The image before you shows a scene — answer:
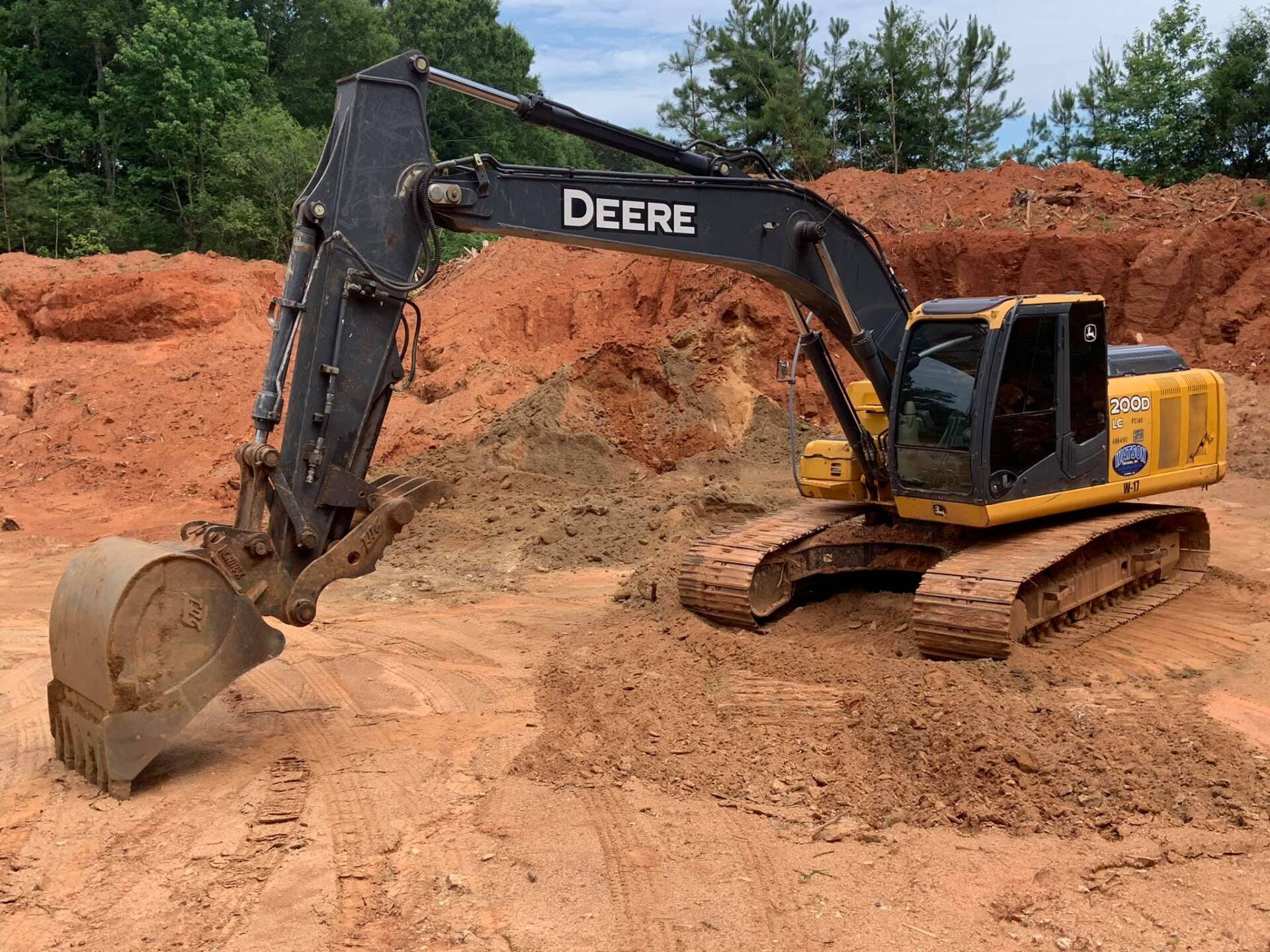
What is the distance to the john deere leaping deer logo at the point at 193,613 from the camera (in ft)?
17.5

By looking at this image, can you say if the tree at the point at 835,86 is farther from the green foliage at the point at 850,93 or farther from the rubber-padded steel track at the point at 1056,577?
the rubber-padded steel track at the point at 1056,577

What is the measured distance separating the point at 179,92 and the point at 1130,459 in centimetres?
2832

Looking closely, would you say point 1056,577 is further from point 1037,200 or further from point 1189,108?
point 1189,108

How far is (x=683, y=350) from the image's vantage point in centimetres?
1594

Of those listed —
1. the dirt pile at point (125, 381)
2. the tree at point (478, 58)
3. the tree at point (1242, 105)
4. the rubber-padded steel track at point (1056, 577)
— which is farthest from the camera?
the tree at point (478, 58)

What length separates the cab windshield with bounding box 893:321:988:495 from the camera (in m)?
7.30

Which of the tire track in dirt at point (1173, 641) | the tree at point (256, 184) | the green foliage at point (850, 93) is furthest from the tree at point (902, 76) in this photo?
the tire track in dirt at point (1173, 641)

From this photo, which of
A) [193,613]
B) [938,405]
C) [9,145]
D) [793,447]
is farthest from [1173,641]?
[9,145]

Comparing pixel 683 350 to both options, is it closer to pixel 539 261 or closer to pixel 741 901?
pixel 539 261

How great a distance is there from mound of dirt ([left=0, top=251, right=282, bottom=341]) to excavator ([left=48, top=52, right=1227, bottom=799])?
14.4 m

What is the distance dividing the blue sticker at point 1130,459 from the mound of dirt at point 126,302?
1647 cm

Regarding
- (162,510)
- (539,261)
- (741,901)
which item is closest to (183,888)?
(741,901)

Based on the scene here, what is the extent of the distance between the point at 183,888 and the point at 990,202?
1728cm

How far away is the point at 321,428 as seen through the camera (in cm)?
578
